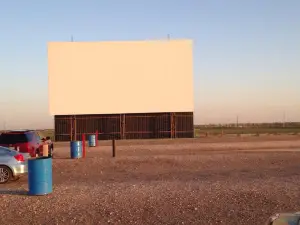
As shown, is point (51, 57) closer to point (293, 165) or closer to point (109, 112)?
point (109, 112)

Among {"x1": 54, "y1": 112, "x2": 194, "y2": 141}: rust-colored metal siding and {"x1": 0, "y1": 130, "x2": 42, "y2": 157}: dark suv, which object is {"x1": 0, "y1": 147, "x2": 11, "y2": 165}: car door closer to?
{"x1": 0, "y1": 130, "x2": 42, "y2": 157}: dark suv

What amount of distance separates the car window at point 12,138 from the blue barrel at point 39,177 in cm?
899

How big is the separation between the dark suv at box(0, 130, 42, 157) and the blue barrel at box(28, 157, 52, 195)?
8713 millimetres

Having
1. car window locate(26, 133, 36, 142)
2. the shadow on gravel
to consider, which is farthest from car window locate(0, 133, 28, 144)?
the shadow on gravel

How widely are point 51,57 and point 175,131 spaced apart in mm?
14343

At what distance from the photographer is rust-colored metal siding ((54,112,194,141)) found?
44.4 metres

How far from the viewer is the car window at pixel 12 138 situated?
2038 centimetres

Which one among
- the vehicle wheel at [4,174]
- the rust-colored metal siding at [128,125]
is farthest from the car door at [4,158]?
the rust-colored metal siding at [128,125]

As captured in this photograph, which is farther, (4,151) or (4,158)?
(4,151)

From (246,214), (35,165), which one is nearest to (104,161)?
(35,165)

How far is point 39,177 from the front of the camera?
11.7 meters

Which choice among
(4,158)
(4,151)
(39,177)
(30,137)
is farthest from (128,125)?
(39,177)

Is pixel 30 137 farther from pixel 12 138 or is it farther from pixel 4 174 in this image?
pixel 4 174

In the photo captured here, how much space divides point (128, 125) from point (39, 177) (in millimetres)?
33166
